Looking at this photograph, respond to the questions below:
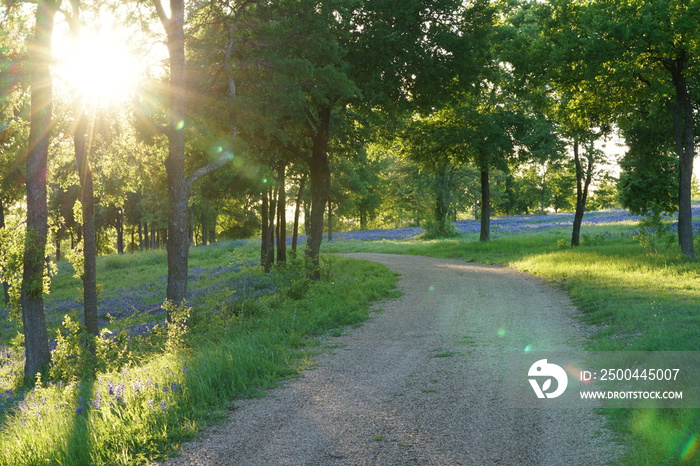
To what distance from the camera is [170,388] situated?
6402 millimetres

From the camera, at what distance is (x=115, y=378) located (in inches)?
288

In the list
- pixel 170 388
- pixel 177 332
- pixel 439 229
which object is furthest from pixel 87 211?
pixel 439 229

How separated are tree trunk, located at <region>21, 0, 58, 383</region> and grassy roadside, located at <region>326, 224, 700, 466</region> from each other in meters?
11.3

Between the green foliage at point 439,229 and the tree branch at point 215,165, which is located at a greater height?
the tree branch at point 215,165

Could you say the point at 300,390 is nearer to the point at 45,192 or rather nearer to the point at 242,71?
the point at 45,192

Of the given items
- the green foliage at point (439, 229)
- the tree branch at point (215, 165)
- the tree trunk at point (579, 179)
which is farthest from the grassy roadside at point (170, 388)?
the green foliage at point (439, 229)

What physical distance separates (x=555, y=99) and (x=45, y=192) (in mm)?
20050

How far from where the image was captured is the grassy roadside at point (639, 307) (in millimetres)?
4668

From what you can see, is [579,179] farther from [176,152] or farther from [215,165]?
[176,152]

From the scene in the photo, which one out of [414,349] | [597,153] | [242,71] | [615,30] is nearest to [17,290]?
[242,71]

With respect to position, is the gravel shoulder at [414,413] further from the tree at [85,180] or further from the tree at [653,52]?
the tree at [653,52]

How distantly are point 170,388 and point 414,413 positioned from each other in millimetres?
2962

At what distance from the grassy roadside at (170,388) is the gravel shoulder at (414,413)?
1.19 feet

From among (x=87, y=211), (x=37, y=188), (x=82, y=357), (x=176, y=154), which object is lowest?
(x=82, y=357)
